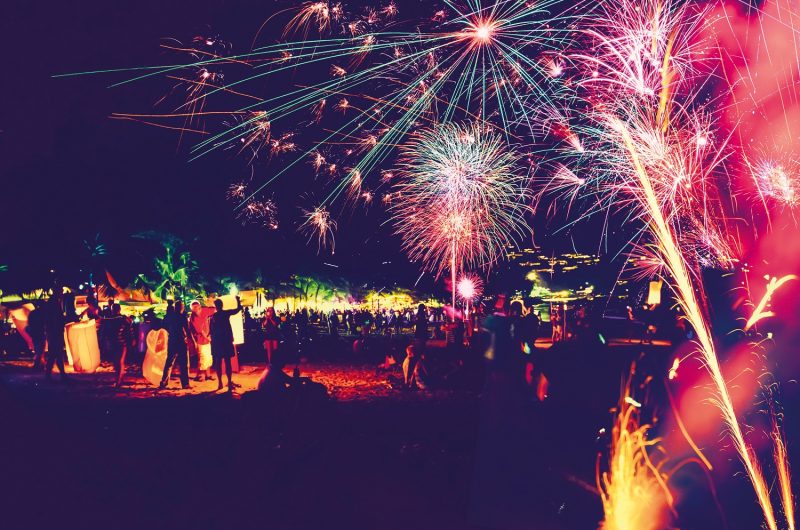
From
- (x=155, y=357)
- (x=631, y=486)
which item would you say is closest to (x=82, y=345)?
(x=155, y=357)

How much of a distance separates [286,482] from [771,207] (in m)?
15.0

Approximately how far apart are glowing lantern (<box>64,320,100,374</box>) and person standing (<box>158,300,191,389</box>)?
11.0 ft

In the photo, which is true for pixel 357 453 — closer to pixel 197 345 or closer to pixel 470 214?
pixel 197 345

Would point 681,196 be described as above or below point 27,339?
above

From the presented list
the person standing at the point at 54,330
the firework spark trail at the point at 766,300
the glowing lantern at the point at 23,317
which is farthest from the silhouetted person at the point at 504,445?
the glowing lantern at the point at 23,317

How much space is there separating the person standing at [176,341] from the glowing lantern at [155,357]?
0.32 meters

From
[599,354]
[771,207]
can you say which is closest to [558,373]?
[599,354]

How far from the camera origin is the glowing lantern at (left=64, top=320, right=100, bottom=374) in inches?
479

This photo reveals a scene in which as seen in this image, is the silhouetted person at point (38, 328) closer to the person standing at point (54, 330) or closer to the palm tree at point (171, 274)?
the person standing at point (54, 330)

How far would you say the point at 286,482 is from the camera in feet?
17.3

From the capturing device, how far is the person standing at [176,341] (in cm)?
974

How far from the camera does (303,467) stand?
5.69m

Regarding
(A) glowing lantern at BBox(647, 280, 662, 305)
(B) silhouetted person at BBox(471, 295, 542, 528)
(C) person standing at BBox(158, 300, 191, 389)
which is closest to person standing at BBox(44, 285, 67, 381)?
(C) person standing at BBox(158, 300, 191, 389)

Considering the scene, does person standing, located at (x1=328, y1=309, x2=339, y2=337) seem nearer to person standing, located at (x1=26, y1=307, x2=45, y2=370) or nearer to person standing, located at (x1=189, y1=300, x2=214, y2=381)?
person standing, located at (x1=189, y1=300, x2=214, y2=381)
